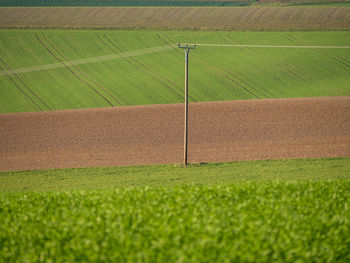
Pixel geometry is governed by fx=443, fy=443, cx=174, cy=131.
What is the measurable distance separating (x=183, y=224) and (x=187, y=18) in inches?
1538

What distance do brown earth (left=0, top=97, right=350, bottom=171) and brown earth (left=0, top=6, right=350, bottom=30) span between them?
48.4ft

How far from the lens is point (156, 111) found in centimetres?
2994

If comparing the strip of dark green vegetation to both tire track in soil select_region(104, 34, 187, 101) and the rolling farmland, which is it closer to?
the rolling farmland

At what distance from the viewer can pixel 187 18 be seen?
46031 mm

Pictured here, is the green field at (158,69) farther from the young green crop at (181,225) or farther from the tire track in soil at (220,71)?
the young green crop at (181,225)

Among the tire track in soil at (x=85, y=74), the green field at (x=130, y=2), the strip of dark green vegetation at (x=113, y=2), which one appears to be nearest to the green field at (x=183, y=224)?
the tire track in soil at (x=85, y=74)

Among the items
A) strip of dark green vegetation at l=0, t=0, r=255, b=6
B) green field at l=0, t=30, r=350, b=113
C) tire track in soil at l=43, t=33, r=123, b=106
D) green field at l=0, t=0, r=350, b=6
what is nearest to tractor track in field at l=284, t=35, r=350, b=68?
green field at l=0, t=30, r=350, b=113

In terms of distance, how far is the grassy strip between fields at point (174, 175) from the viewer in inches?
752

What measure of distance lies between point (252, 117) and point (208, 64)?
11.3m

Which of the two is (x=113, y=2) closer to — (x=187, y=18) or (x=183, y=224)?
(x=187, y=18)

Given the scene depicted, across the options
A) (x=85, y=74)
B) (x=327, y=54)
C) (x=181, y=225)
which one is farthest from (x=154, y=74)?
(x=181, y=225)

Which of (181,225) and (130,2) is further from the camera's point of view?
(130,2)

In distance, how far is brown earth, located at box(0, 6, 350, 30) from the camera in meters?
43.6

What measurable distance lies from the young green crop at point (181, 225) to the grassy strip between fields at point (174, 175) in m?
6.67
